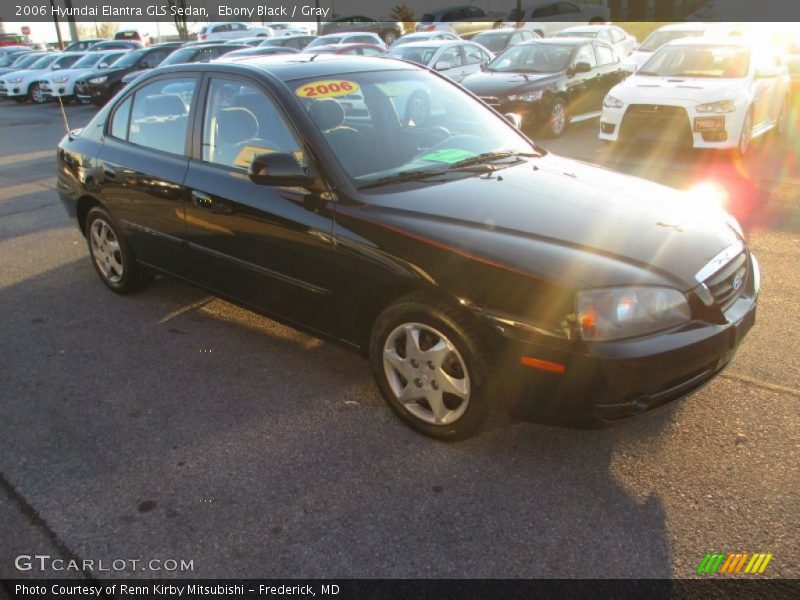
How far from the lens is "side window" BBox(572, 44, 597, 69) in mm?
11109

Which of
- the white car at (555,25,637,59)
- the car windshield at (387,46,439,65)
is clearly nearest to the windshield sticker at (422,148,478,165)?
the car windshield at (387,46,439,65)

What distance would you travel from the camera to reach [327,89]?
3.57m

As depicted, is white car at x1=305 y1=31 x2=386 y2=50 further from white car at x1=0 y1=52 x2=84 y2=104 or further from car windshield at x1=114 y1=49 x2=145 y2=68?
white car at x1=0 y1=52 x2=84 y2=104

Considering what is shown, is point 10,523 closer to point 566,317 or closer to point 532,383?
point 532,383

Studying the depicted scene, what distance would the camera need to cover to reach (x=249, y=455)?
297cm

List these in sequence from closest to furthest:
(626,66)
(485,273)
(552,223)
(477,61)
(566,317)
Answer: (566,317) < (485,273) < (552,223) < (626,66) < (477,61)

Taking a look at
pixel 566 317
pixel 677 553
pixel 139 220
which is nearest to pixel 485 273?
pixel 566 317

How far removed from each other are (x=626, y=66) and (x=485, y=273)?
11751mm

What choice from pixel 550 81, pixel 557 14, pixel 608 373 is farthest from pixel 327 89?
pixel 557 14

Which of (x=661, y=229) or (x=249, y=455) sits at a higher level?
(x=661, y=229)

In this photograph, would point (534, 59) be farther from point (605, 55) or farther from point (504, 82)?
point (605, 55)

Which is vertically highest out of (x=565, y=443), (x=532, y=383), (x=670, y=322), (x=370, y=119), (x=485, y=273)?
(x=370, y=119)

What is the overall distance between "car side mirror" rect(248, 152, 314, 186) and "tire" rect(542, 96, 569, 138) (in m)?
7.95

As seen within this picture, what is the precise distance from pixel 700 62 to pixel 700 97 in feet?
3.97
